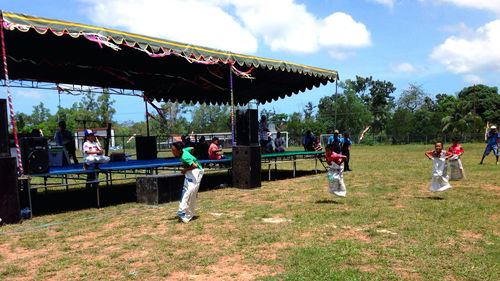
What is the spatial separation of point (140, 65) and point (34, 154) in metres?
5.94

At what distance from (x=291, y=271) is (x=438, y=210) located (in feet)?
15.6

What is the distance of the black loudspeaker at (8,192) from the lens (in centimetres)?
813

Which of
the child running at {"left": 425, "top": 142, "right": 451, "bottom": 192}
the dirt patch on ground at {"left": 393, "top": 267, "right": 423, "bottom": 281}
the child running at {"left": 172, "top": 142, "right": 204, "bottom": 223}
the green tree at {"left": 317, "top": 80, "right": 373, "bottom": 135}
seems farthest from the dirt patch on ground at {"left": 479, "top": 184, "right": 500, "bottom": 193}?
the green tree at {"left": 317, "top": 80, "right": 373, "bottom": 135}

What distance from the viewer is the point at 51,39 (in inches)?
430

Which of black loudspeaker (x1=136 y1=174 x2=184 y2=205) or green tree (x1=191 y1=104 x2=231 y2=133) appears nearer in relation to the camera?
black loudspeaker (x1=136 y1=174 x2=184 y2=205)

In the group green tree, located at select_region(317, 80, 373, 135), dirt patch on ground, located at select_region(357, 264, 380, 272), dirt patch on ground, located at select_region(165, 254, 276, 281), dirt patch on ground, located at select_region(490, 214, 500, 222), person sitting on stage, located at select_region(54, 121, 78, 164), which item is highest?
green tree, located at select_region(317, 80, 373, 135)

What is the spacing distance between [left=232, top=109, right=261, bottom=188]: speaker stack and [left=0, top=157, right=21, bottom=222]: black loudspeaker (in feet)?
20.4

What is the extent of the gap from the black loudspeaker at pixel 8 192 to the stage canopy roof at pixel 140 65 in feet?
8.49

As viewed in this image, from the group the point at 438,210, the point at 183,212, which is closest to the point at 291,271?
the point at 183,212

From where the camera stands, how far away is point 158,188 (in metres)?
10.2

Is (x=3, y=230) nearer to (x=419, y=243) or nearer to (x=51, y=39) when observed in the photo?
(x=51, y=39)

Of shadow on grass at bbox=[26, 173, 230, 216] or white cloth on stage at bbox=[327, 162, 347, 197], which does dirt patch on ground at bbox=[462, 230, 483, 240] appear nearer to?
white cloth on stage at bbox=[327, 162, 347, 197]

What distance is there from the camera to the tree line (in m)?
49.8

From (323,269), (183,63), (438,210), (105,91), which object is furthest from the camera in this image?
(105,91)
